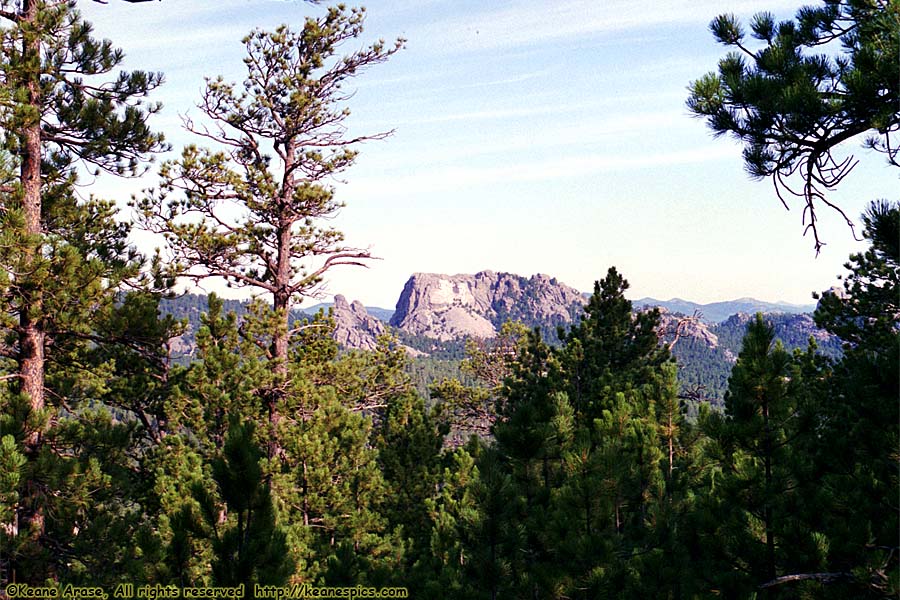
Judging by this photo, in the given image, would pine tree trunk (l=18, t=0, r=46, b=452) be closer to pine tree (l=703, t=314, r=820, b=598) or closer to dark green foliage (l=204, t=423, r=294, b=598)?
dark green foliage (l=204, t=423, r=294, b=598)

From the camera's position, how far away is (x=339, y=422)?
14008 mm

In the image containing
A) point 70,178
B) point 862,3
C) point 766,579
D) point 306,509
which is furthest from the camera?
point 306,509

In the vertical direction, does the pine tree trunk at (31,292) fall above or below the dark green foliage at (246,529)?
above

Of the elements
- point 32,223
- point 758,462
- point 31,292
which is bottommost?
point 758,462

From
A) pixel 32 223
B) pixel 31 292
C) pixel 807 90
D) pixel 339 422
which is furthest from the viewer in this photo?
pixel 339 422

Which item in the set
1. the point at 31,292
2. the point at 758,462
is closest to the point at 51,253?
the point at 31,292

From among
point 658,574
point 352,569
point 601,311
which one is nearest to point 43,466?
point 352,569

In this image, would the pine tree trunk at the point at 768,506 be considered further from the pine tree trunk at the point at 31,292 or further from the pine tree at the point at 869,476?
the pine tree trunk at the point at 31,292

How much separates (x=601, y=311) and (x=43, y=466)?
49.4 ft

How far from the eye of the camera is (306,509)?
13664 mm

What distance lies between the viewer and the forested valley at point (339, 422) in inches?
234

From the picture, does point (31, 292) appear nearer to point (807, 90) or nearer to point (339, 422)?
point (339, 422)

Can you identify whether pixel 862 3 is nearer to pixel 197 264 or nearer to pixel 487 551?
pixel 487 551

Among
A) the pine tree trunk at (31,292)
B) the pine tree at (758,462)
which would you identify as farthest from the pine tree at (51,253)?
the pine tree at (758,462)
